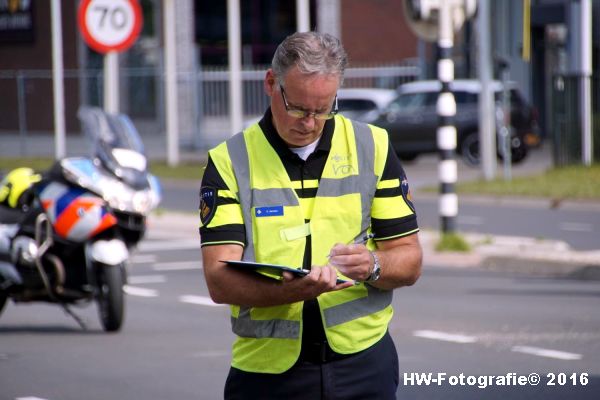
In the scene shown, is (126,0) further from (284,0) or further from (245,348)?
(284,0)

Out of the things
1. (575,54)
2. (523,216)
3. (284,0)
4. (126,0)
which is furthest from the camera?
(284,0)

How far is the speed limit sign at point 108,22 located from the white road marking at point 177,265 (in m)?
3.62

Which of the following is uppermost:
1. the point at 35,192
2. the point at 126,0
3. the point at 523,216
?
the point at 126,0

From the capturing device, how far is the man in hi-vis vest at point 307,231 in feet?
11.8

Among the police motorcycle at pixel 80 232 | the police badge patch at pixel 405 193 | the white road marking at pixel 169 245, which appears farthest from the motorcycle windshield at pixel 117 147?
the police badge patch at pixel 405 193

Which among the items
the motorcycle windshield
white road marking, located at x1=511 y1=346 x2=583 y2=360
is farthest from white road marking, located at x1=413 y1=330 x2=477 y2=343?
the motorcycle windshield

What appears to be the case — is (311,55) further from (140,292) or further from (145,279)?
(145,279)

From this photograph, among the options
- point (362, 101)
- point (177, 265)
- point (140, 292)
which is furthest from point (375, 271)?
point (362, 101)

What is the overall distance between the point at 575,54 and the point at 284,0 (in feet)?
48.5

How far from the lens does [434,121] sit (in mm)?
28531

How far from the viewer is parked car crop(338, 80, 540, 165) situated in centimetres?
2841

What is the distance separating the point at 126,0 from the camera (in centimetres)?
1645

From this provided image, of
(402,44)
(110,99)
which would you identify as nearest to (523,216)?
(110,99)

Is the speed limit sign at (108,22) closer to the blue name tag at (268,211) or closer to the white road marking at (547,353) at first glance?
the white road marking at (547,353)
